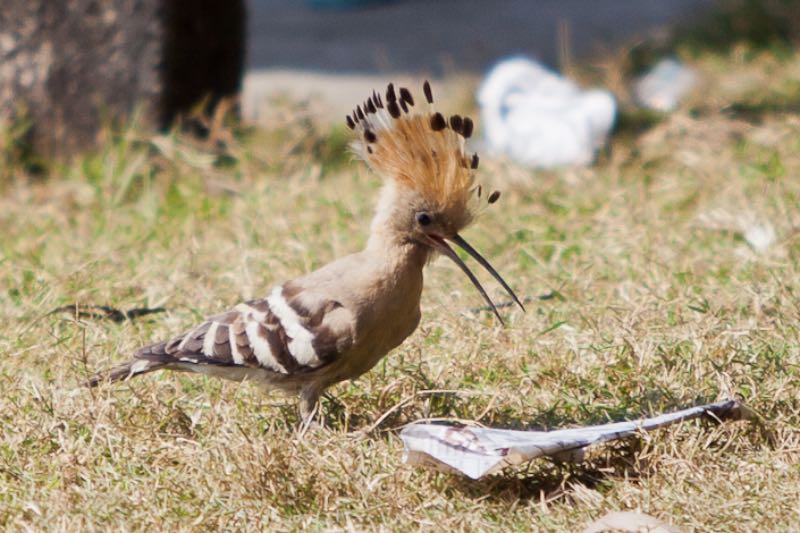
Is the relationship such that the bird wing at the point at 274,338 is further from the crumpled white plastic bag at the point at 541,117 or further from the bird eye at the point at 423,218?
the crumpled white plastic bag at the point at 541,117

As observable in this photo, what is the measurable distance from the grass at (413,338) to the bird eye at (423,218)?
463 millimetres

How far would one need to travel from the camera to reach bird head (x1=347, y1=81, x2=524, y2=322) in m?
3.34

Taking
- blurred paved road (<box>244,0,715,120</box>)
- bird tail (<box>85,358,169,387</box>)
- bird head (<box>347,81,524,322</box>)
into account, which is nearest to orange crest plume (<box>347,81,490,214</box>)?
bird head (<box>347,81,524,322</box>)

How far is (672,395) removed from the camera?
354 centimetres

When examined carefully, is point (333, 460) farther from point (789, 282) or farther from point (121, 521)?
point (789, 282)

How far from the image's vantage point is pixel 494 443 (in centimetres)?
308

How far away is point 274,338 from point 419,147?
64 centimetres

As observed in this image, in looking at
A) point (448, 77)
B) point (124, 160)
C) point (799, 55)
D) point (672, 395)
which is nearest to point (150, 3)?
point (124, 160)

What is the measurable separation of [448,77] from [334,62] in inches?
49.3

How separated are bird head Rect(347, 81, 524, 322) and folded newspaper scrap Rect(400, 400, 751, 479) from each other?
534 mm

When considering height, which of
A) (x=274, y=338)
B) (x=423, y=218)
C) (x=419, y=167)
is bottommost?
(x=274, y=338)

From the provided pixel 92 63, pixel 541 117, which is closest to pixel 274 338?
pixel 92 63

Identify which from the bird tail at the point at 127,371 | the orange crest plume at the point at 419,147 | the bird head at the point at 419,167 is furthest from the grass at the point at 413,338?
the orange crest plume at the point at 419,147

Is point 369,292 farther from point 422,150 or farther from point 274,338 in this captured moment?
point 422,150
